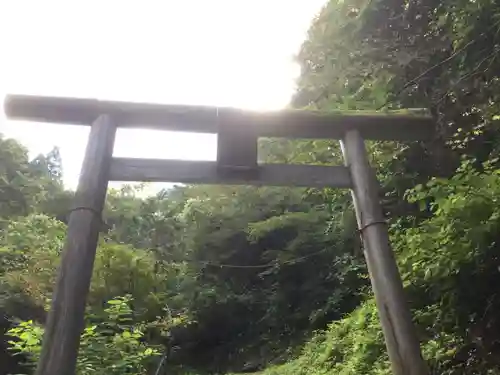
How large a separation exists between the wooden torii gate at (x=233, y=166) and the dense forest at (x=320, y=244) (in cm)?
61

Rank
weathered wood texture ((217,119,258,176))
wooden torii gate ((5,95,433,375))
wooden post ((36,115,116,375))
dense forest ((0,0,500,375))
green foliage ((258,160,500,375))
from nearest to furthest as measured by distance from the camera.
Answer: wooden post ((36,115,116,375)) < wooden torii gate ((5,95,433,375)) < green foliage ((258,160,500,375)) < weathered wood texture ((217,119,258,176)) < dense forest ((0,0,500,375))

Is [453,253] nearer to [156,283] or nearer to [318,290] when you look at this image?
[318,290]

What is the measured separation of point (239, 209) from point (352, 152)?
8.78 meters

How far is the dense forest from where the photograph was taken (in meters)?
4.15

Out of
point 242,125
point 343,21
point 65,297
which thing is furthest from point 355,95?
point 65,297

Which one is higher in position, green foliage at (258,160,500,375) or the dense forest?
the dense forest

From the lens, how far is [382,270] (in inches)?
131

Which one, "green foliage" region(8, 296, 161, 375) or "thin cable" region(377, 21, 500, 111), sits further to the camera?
"green foliage" region(8, 296, 161, 375)

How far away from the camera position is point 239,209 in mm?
12602

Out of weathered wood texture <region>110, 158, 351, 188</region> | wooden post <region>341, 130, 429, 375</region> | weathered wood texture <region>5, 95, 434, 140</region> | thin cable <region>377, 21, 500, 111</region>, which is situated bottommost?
wooden post <region>341, 130, 429, 375</region>

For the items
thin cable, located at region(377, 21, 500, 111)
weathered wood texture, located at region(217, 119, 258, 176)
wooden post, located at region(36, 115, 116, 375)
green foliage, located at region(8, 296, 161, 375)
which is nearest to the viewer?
wooden post, located at region(36, 115, 116, 375)

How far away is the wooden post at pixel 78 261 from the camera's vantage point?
2893 millimetres

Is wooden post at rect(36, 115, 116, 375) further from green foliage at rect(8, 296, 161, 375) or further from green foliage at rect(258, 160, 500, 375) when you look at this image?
green foliage at rect(258, 160, 500, 375)

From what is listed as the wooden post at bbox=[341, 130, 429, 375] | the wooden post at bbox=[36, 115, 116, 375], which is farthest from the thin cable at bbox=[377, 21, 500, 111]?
the wooden post at bbox=[36, 115, 116, 375]
